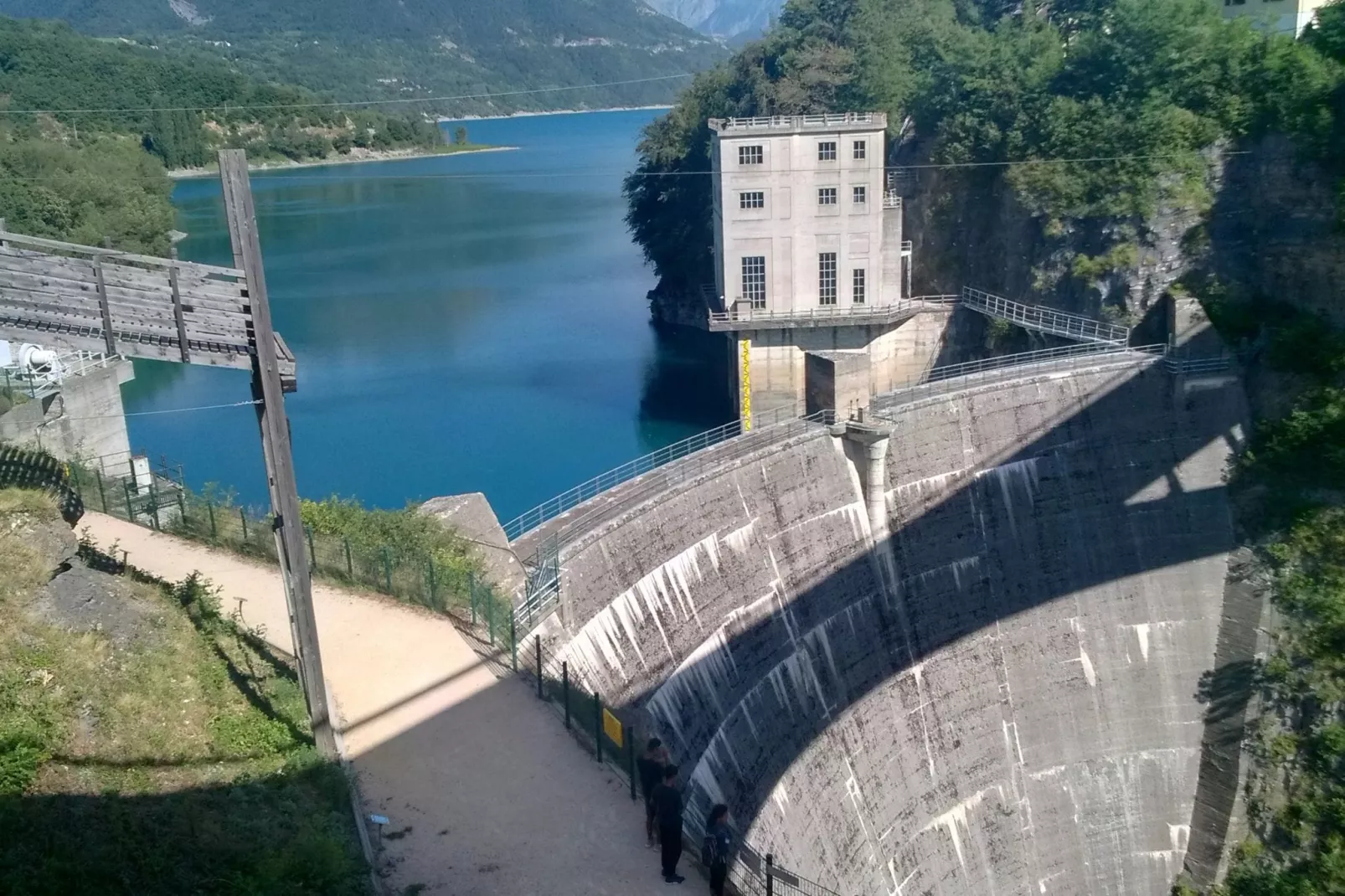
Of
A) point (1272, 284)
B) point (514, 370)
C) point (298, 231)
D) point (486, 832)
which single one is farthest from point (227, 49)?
point (486, 832)

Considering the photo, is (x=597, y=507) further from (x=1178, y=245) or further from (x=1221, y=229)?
(x=1221, y=229)

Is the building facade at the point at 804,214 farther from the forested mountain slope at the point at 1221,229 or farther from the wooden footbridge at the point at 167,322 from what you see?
the wooden footbridge at the point at 167,322

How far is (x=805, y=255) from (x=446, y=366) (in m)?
15.3

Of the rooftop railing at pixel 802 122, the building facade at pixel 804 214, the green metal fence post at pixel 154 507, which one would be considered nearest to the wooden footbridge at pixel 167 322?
the green metal fence post at pixel 154 507

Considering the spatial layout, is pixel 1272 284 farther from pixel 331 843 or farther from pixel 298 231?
pixel 298 231

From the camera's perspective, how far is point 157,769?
9.73 meters

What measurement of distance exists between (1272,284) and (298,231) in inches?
2159

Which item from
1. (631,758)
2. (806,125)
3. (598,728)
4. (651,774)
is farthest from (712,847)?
(806,125)

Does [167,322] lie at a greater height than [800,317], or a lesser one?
greater

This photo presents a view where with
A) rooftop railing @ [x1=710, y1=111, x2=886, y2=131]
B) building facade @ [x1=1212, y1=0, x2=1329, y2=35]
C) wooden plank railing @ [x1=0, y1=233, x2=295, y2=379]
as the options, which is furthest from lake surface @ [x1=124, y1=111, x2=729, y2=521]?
building facade @ [x1=1212, y1=0, x2=1329, y2=35]

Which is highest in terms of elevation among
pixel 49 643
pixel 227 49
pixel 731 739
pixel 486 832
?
pixel 227 49

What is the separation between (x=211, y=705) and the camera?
36.3 ft

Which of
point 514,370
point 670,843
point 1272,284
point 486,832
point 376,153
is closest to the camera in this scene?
point 670,843

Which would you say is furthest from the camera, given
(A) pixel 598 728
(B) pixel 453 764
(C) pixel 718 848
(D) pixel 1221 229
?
(D) pixel 1221 229
